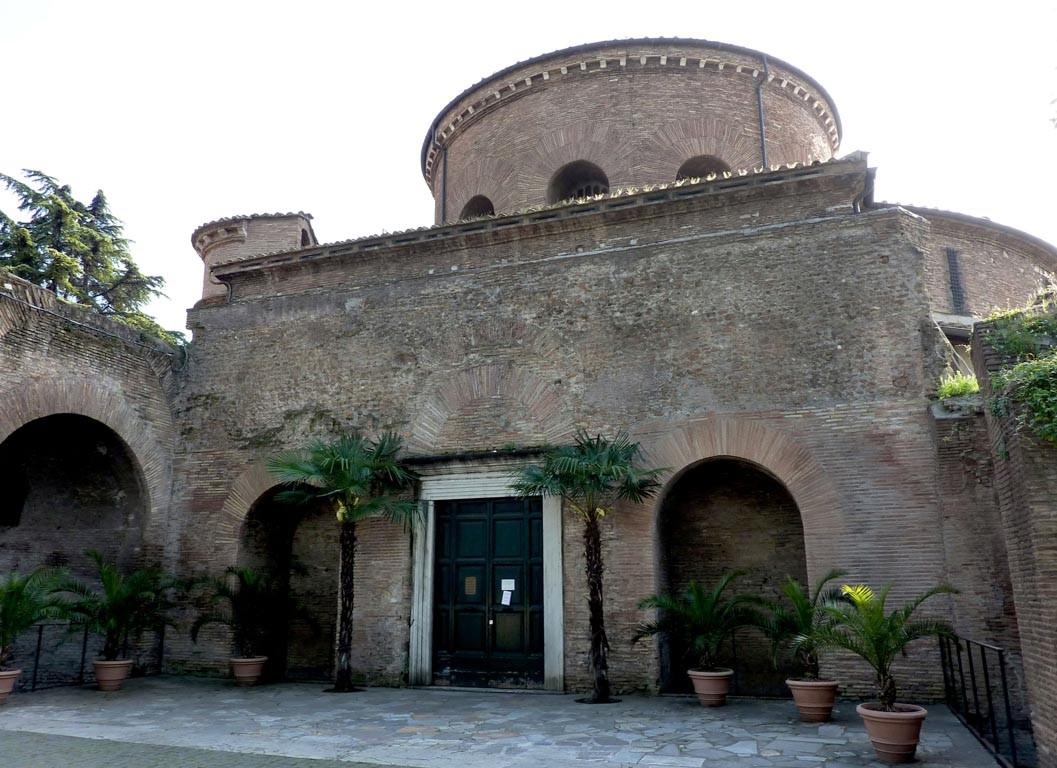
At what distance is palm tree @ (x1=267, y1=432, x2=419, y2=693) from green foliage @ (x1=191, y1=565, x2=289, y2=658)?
1.20m

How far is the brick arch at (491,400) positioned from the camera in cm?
1025

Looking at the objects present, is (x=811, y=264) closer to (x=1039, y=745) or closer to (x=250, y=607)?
(x=1039, y=745)

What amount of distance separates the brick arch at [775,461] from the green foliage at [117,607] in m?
6.61

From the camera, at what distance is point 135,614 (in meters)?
10.4

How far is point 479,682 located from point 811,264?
651 cm

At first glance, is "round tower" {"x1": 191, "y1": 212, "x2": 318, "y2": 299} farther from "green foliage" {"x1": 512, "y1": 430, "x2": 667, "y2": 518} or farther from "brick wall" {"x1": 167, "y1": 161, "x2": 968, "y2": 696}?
"green foliage" {"x1": 512, "y1": 430, "x2": 667, "y2": 518}

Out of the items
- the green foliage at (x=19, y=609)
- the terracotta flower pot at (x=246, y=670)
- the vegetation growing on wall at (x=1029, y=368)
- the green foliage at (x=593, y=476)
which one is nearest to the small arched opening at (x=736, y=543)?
the green foliage at (x=593, y=476)

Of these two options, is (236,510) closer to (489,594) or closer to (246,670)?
(246,670)

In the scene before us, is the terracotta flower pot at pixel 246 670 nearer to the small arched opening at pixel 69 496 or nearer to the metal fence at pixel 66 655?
the metal fence at pixel 66 655

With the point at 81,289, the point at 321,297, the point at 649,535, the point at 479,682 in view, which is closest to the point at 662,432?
the point at 649,535

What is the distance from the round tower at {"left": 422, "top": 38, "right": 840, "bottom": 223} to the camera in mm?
14047

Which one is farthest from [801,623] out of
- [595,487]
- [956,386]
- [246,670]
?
[246,670]

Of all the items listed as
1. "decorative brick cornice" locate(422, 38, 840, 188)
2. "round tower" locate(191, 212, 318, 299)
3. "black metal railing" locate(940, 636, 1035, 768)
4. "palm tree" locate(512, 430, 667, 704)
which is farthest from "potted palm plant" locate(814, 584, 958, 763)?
"round tower" locate(191, 212, 318, 299)

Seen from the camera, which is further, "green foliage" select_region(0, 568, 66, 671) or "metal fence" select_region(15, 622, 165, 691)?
"metal fence" select_region(15, 622, 165, 691)
